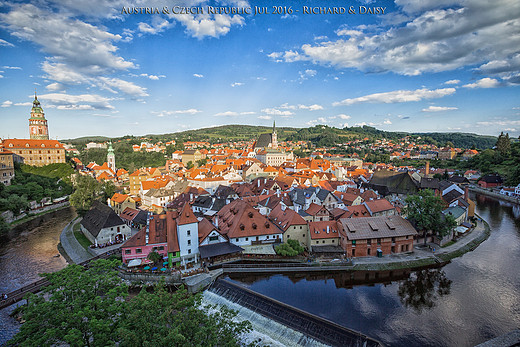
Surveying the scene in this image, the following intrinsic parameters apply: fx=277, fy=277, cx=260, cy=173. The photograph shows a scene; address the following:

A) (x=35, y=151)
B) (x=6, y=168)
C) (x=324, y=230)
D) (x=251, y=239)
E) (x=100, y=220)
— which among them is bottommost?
(x=251, y=239)

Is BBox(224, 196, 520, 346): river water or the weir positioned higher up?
the weir

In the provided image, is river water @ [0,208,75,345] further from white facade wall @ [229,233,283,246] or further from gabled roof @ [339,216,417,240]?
gabled roof @ [339,216,417,240]

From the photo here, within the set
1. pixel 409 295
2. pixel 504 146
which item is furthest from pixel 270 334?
pixel 504 146

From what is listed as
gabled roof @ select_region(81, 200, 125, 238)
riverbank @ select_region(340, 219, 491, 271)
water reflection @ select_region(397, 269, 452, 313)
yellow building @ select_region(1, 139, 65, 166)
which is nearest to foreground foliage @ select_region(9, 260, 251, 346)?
water reflection @ select_region(397, 269, 452, 313)

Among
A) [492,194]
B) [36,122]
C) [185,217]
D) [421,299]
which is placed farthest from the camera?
[36,122]

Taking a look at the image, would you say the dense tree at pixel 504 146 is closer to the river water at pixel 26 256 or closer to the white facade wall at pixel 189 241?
the white facade wall at pixel 189 241

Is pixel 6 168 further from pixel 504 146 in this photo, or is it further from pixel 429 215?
pixel 504 146

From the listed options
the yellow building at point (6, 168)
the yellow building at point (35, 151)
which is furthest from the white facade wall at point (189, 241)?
the yellow building at point (35, 151)
